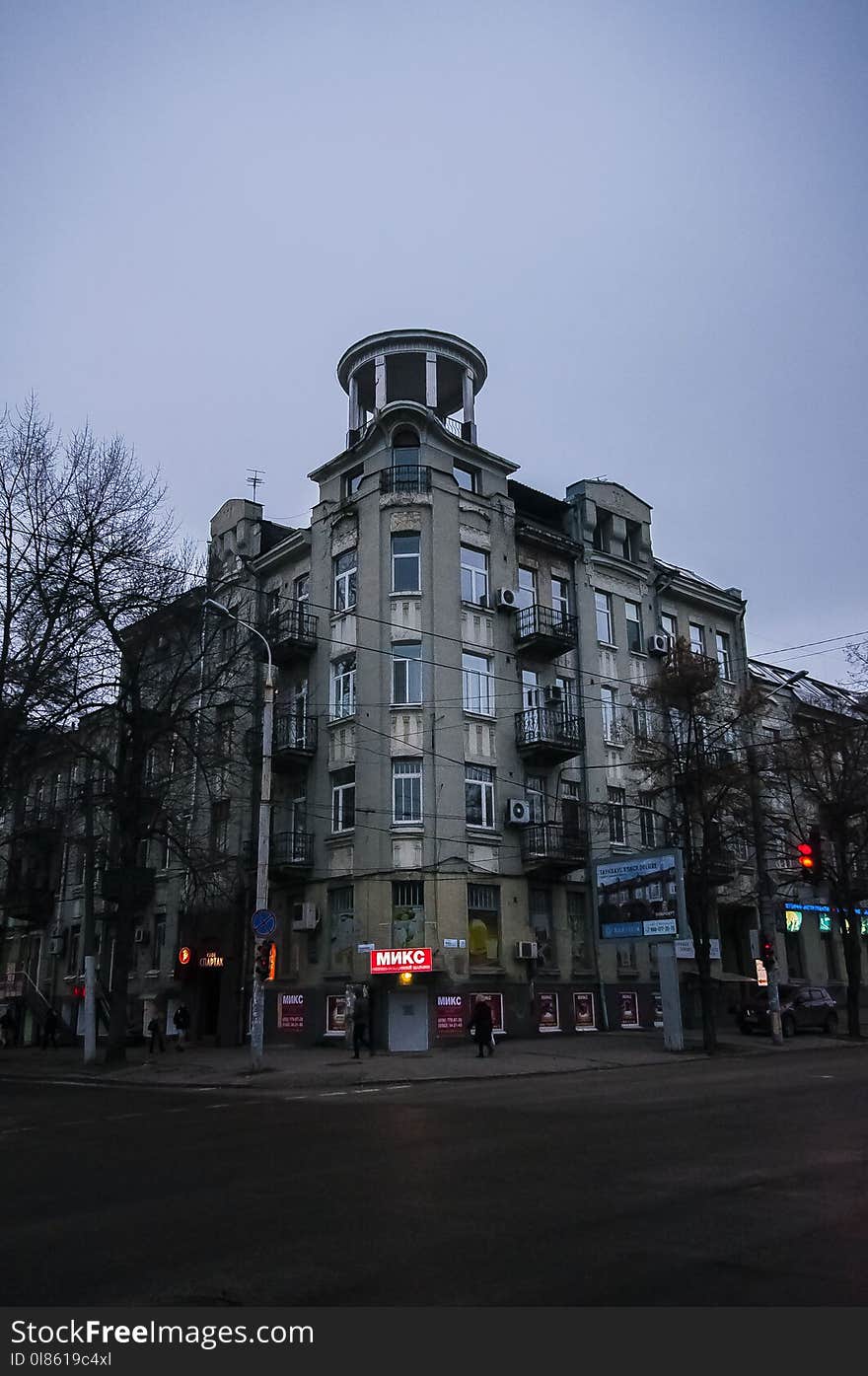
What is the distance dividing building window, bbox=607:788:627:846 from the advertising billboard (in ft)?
19.3

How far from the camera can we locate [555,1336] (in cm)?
A: 489

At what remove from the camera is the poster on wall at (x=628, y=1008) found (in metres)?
35.6

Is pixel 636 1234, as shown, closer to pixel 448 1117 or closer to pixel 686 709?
pixel 448 1117

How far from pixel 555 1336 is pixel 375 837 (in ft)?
88.0

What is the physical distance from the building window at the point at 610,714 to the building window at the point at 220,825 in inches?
559

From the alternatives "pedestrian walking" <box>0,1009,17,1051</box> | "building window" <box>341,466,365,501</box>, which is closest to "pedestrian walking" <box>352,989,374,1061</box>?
"building window" <box>341,466,365,501</box>

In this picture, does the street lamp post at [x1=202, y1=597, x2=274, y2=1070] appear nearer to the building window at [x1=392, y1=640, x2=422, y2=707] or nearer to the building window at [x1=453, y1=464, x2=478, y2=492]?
the building window at [x1=392, y1=640, x2=422, y2=707]

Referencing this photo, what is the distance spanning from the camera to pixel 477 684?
113 ft

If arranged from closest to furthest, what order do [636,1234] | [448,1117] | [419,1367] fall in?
[419,1367] < [636,1234] < [448,1117]

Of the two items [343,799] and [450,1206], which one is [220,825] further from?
[450,1206]

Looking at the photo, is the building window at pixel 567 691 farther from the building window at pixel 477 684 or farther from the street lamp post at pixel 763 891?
the street lamp post at pixel 763 891

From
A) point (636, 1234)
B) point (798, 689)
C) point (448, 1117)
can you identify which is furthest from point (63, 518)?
point (798, 689)

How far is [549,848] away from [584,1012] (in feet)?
19.5

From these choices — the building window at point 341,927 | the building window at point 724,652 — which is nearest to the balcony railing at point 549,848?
the building window at point 341,927
